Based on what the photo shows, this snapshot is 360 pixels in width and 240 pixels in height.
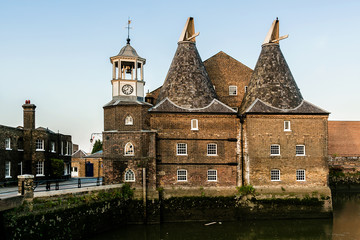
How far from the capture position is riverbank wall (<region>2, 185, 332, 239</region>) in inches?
836

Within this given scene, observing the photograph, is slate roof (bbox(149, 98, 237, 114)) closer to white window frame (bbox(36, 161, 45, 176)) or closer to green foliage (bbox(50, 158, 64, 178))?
white window frame (bbox(36, 161, 45, 176))

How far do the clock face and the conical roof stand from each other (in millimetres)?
2487

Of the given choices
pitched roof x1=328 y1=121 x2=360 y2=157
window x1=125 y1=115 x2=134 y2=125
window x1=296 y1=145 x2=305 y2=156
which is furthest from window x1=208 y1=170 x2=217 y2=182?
pitched roof x1=328 y1=121 x2=360 y2=157

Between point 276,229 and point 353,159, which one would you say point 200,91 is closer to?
point 276,229

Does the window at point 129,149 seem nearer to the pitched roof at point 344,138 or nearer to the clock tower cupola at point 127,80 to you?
the clock tower cupola at point 127,80

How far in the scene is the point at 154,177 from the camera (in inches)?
1033

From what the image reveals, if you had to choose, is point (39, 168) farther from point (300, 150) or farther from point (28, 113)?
point (300, 150)

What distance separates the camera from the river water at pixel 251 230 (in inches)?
888

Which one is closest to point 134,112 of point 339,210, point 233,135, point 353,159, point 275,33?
point 233,135

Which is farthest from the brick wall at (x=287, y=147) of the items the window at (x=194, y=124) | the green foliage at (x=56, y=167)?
the green foliage at (x=56, y=167)

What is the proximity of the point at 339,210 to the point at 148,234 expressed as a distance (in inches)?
665

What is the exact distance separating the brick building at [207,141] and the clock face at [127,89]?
0.01 m

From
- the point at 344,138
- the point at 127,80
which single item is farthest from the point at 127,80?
the point at 344,138

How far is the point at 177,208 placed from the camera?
26125 millimetres
